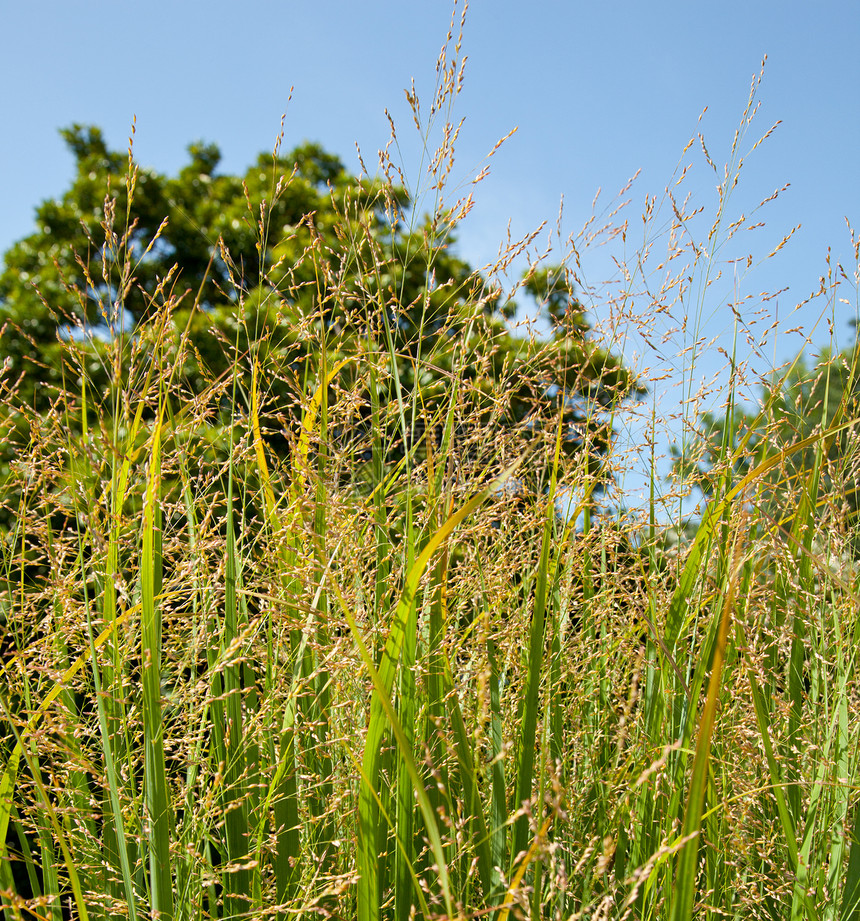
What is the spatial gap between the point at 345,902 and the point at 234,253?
6861 millimetres

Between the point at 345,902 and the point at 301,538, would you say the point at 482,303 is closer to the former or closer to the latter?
the point at 301,538

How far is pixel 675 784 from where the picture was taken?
46.2 inches

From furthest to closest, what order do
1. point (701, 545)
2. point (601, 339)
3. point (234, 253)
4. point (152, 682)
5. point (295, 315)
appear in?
point (234, 253) → point (295, 315) → point (601, 339) → point (701, 545) → point (152, 682)

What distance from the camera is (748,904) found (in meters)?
1.24

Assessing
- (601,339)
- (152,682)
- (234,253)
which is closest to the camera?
(152,682)

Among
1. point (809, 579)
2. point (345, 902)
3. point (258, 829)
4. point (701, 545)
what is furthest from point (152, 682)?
point (809, 579)

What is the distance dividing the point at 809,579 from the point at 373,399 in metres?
0.98

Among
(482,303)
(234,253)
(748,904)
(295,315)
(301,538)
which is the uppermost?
(234,253)

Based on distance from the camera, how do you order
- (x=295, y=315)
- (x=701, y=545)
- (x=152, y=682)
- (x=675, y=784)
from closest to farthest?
(x=152, y=682) → (x=675, y=784) → (x=701, y=545) → (x=295, y=315)

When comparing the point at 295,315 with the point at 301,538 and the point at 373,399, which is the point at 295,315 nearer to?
the point at 373,399

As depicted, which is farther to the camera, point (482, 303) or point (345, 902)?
point (482, 303)

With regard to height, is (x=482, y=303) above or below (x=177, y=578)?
above

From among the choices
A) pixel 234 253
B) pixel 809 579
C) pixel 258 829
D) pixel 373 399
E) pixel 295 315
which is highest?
pixel 234 253

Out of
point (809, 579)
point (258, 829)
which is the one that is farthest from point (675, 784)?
point (258, 829)
